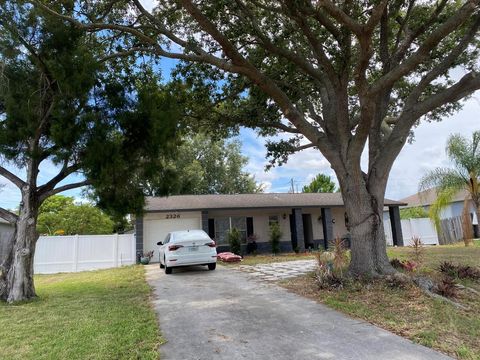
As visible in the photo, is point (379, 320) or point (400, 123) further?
point (400, 123)

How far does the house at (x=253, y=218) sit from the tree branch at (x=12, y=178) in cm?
858

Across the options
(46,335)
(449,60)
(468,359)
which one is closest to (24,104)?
(46,335)

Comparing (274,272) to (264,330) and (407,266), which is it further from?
(264,330)

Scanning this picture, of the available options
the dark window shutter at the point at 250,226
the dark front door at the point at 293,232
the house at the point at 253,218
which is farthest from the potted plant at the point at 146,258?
the dark front door at the point at 293,232

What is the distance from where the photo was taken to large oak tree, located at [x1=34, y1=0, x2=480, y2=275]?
764 centimetres

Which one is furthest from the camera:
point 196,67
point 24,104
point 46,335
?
point 196,67

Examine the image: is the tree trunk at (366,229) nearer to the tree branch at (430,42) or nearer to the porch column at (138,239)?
the tree branch at (430,42)

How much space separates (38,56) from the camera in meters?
7.85

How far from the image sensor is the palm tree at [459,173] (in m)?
17.2

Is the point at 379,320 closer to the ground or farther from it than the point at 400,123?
closer to the ground

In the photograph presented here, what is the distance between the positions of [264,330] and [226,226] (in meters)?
15.0

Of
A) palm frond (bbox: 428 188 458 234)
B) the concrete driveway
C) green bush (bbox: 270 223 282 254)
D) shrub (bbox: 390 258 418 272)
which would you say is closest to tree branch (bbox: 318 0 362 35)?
the concrete driveway

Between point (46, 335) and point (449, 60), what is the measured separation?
9760 millimetres

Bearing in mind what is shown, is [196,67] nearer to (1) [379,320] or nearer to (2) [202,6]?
(2) [202,6]
